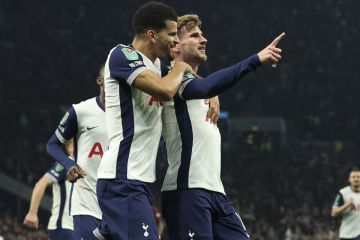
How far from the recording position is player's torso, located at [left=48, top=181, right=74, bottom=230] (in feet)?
28.9

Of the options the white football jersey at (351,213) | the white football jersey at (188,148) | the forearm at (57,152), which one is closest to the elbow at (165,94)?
the white football jersey at (188,148)

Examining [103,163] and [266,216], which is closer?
[103,163]

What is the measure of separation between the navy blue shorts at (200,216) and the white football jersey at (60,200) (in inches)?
158

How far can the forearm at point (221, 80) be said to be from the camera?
14.4 ft

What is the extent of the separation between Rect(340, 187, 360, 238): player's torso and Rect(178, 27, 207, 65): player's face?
8.60 m

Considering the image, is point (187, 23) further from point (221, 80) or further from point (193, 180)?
point (193, 180)

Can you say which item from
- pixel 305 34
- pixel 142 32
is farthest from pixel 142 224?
pixel 305 34

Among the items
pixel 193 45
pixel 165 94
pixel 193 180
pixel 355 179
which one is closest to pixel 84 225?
pixel 193 180

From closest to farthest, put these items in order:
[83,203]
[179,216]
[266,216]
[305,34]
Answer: [179,216], [83,203], [266,216], [305,34]

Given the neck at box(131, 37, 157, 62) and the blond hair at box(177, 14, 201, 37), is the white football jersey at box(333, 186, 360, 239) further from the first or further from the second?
the neck at box(131, 37, 157, 62)

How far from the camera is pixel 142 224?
14.5ft

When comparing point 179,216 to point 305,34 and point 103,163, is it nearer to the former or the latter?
point 103,163

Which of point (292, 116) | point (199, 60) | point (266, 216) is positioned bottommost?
point (266, 216)

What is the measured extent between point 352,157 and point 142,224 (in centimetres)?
2394
